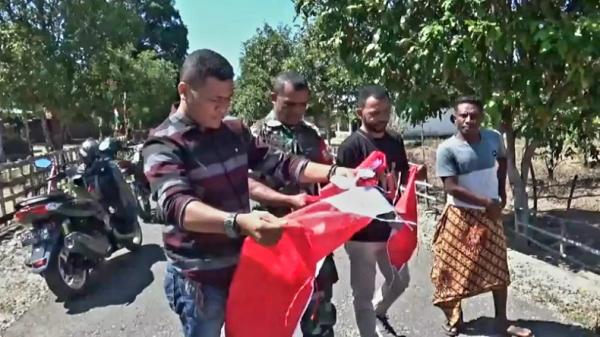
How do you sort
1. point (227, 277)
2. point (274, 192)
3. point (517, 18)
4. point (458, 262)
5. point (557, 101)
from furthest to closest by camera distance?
1. point (557, 101)
2. point (517, 18)
3. point (458, 262)
4. point (274, 192)
5. point (227, 277)

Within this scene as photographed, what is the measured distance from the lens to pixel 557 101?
5215 mm

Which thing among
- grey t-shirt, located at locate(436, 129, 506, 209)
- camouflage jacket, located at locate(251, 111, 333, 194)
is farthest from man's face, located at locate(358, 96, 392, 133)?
grey t-shirt, located at locate(436, 129, 506, 209)

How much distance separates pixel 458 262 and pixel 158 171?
7.76ft

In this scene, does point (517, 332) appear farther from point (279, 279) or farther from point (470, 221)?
point (279, 279)

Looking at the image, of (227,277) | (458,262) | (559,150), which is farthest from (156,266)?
(559,150)

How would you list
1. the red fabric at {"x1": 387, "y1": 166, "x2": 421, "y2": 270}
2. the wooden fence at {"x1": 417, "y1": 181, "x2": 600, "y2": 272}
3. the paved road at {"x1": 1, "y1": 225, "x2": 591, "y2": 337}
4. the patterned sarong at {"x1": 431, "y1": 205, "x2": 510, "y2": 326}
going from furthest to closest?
1. the wooden fence at {"x1": 417, "y1": 181, "x2": 600, "y2": 272}
2. the paved road at {"x1": 1, "y1": 225, "x2": 591, "y2": 337}
3. the patterned sarong at {"x1": 431, "y1": 205, "x2": 510, "y2": 326}
4. the red fabric at {"x1": 387, "y1": 166, "x2": 421, "y2": 270}

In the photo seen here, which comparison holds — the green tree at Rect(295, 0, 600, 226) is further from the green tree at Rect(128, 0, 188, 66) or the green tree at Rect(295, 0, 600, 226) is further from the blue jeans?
the green tree at Rect(128, 0, 188, 66)

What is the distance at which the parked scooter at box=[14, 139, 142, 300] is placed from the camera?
Answer: 463cm

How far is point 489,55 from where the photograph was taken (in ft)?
17.2

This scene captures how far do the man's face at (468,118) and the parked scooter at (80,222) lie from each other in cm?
330

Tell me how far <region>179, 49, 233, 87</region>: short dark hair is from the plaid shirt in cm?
16

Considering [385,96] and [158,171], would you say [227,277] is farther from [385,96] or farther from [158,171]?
[385,96]

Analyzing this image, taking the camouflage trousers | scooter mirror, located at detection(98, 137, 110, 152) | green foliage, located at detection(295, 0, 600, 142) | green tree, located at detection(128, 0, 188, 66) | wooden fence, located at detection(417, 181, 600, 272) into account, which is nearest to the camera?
Result: the camouflage trousers

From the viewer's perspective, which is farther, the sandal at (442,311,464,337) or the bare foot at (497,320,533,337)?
the sandal at (442,311,464,337)
